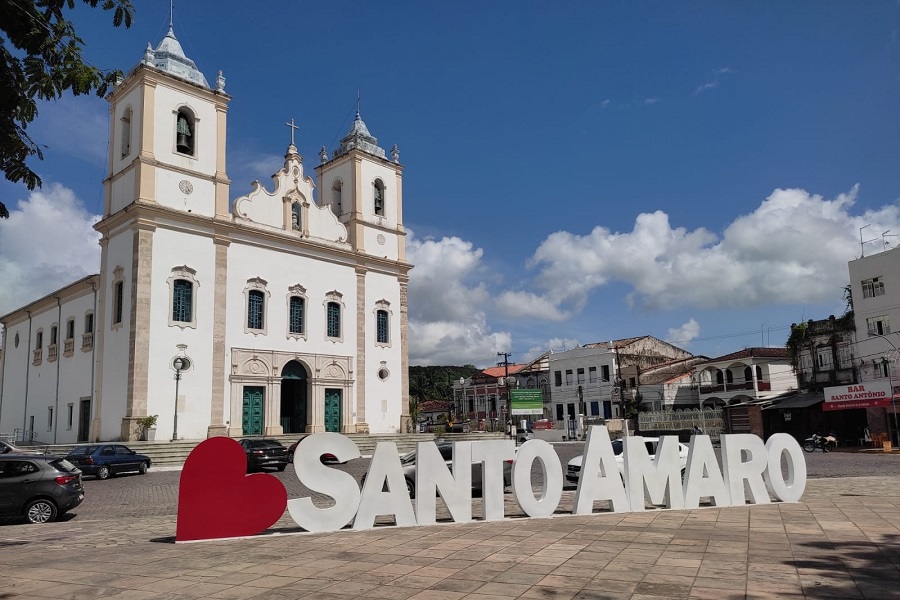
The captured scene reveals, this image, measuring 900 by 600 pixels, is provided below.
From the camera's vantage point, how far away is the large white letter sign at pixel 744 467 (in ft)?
40.0

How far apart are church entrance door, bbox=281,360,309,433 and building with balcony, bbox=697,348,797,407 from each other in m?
29.5

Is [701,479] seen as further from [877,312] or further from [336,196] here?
[336,196]

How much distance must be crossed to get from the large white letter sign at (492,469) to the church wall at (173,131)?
23.6 metres

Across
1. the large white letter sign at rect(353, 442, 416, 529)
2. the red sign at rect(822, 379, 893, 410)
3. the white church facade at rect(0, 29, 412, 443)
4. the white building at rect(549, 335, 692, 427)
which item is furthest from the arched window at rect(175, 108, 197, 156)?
the red sign at rect(822, 379, 893, 410)

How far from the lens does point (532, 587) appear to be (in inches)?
256

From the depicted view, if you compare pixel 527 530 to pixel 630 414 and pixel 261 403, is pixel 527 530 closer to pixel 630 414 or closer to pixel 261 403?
pixel 261 403

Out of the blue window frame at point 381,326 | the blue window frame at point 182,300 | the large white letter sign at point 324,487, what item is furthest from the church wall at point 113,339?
the large white letter sign at point 324,487

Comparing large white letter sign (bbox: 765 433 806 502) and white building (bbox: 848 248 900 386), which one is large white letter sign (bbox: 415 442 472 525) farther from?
white building (bbox: 848 248 900 386)

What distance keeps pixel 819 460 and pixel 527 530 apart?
20.7 meters

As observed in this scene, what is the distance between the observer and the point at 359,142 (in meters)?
38.7

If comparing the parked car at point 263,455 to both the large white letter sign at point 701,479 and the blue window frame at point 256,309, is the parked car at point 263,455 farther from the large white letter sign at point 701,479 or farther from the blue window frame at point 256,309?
the large white letter sign at point 701,479

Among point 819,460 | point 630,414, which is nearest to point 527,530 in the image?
point 819,460

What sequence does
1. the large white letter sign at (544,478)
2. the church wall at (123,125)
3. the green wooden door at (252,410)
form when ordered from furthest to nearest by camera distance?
the green wooden door at (252,410), the church wall at (123,125), the large white letter sign at (544,478)

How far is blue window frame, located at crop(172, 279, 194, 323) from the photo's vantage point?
1133 inches
